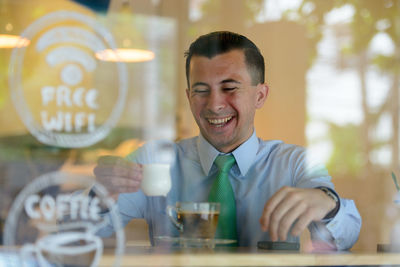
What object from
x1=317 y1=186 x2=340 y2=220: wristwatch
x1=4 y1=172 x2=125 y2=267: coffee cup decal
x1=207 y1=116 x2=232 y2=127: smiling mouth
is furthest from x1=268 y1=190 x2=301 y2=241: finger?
x1=4 y1=172 x2=125 y2=267: coffee cup decal

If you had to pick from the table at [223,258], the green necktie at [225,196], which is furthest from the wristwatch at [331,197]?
the green necktie at [225,196]

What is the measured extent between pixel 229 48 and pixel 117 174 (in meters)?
0.39

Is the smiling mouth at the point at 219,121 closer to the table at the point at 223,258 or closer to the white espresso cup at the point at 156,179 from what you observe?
the white espresso cup at the point at 156,179

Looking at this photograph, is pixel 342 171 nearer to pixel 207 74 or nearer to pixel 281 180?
pixel 281 180

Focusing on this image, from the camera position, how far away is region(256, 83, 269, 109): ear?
130cm

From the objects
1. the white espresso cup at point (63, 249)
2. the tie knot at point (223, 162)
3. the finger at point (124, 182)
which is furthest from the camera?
the tie knot at point (223, 162)

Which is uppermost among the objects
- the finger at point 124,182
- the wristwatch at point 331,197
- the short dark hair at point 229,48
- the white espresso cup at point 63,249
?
the short dark hair at point 229,48

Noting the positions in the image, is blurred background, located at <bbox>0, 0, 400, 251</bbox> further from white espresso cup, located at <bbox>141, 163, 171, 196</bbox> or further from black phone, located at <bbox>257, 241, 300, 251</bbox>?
black phone, located at <bbox>257, 241, 300, 251</bbox>

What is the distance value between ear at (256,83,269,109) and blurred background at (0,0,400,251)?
2cm

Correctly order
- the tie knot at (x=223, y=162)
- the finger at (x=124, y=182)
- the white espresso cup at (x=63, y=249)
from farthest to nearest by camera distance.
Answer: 1. the tie knot at (x=223, y=162)
2. the finger at (x=124, y=182)
3. the white espresso cup at (x=63, y=249)

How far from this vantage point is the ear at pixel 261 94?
4.26 ft

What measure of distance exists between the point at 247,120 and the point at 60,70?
1.45 ft

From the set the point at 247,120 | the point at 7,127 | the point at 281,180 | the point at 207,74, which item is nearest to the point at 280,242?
the point at 281,180

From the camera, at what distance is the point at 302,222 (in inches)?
48.6
